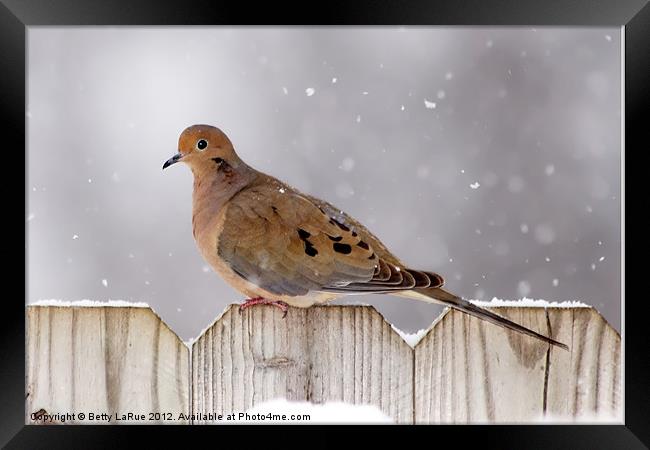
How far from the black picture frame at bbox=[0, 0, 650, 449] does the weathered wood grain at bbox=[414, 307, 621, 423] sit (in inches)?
2.1

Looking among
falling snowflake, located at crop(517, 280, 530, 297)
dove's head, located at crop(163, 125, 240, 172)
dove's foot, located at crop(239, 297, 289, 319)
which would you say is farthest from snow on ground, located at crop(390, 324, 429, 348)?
dove's head, located at crop(163, 125, 240, 172)

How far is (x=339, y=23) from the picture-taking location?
2.89 metres

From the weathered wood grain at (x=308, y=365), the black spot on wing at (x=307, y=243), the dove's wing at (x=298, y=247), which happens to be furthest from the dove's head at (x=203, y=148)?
the weathered wood grain at (x=308, y=365)

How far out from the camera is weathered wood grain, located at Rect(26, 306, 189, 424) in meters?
2.96

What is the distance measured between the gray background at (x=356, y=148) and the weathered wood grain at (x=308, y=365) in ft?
1.58

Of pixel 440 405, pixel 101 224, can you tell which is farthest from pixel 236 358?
pixel 101 224

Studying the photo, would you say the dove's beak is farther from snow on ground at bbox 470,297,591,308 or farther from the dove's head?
snow on ground at bbox 470,297,591,308

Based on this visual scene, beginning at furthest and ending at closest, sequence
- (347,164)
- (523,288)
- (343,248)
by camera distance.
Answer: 1. (347,164)
2. (523,288)
3. (343,248)

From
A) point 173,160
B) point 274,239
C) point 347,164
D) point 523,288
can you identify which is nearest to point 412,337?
point 274,239

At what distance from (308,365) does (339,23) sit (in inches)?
45.1

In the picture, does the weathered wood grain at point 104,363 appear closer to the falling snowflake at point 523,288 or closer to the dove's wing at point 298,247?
the dove's wing at point 298,247

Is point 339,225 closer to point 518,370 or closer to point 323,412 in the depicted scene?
point 323,412

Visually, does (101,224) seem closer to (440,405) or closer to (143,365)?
(143,365)

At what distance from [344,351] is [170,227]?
1.26 meters
